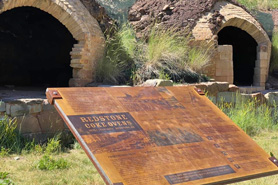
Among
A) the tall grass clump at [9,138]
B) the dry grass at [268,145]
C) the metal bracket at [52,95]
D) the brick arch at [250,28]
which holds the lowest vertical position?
the dry grass at [268,145]

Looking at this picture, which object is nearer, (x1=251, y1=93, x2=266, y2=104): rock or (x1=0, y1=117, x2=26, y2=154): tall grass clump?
(x1=0, y1=117, x2=26, y2=154): tall grass clump

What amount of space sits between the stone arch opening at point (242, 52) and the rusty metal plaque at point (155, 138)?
7.59 metres

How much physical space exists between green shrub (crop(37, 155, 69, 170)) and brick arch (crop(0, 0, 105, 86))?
2.74 meters

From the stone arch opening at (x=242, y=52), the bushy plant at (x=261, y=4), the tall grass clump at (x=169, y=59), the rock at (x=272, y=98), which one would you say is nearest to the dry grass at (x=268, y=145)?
the rock at (x=272, y=98)

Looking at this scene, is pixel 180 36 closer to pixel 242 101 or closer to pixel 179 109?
pixel 242 101

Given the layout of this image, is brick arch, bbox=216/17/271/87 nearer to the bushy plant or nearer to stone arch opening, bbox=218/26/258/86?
stone arch opening, bbox=218/26/258/86

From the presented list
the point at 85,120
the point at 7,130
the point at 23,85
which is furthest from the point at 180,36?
the point at 85,120

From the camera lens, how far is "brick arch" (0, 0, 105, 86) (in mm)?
7000

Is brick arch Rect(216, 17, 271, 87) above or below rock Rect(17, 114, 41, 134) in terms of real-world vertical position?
above

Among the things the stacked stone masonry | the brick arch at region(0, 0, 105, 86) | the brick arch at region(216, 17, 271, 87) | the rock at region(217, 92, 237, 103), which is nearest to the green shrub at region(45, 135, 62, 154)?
the brick arch at region(0, 0, 105, 86)

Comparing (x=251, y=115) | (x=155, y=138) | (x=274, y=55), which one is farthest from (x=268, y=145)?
(x=274, y=55)

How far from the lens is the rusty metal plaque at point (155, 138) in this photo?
2.65m

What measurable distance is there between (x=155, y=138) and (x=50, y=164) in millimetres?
2174

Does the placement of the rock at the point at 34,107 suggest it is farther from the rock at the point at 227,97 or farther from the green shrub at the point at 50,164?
the rock at the point at 227,97
